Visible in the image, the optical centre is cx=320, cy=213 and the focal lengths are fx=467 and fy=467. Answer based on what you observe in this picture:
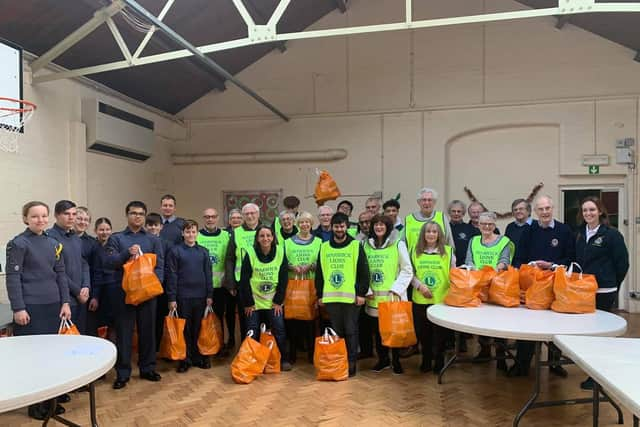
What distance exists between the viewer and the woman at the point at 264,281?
379 cm

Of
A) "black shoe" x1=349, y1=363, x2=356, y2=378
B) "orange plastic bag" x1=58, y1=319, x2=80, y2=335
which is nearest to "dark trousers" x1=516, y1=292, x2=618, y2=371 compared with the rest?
"black shoe" x1=349, y1=363, x2=356, y2=378

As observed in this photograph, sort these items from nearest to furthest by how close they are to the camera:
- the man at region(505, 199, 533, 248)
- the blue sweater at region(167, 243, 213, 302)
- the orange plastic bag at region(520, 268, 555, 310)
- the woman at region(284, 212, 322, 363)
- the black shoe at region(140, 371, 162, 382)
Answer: the orange plastic bag at region(520, 268, 555, 310) → the black shoe at region(140, 371, 162, 382) → the blue sweater at region(167, 243, 213, 302) → the woman at region(284, 212, 322, 363) → the man at region(505, 199, 533, 248)

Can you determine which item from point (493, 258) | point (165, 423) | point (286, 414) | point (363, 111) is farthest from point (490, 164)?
point (165, 423)

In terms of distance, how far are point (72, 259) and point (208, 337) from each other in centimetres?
128

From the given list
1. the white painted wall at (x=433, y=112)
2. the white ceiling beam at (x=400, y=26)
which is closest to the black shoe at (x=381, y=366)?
the white ceiling beam at (x=400, y=26)

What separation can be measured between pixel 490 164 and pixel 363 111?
2.07 m

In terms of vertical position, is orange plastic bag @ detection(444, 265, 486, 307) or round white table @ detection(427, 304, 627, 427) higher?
orange plastic bag @ detection(444, 265, 486, 307)

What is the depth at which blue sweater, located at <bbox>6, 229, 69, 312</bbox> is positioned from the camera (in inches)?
111

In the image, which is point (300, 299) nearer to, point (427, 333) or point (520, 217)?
point (427, 333)

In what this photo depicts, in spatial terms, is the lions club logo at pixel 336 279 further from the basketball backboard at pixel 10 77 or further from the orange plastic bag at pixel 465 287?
the basketball backboard at pixel 10 77

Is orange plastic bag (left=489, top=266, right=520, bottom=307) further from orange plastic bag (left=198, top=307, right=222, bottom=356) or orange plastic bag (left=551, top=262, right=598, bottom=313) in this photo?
orange plastic bag (left=198, top=307, right=222, bottom=356)

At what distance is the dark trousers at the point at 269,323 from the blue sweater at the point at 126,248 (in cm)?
80

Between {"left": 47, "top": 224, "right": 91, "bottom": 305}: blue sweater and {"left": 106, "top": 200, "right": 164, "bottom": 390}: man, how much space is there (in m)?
0.21

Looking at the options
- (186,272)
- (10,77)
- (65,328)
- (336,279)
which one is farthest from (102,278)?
(10,77)
